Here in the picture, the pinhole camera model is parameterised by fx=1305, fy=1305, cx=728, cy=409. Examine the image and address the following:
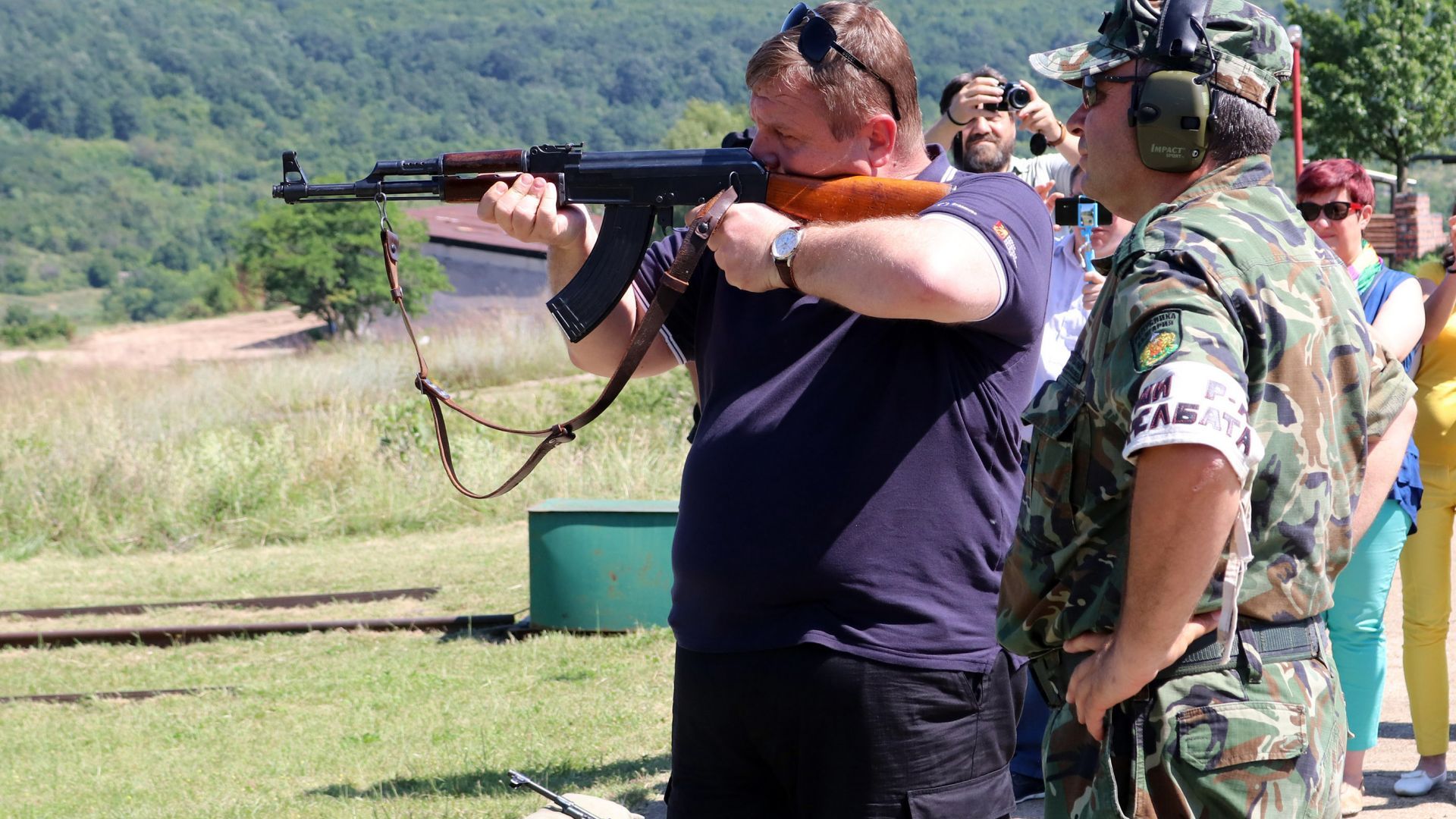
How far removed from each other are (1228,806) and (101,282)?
10775 cm

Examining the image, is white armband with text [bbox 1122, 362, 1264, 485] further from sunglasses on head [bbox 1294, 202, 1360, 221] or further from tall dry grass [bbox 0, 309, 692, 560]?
tall dry grass [bbox 0, 309, 692, 560]

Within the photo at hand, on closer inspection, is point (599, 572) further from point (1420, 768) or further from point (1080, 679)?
point (1080, 679)

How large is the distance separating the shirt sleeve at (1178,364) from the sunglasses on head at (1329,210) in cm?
295

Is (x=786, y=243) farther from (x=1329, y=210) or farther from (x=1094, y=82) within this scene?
(x=1329, y=210)

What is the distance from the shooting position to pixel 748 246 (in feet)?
8.22

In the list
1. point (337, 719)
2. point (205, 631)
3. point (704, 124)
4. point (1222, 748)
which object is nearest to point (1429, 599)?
point (1222, 748)

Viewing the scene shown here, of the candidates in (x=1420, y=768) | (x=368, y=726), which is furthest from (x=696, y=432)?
(x=368, y=726)

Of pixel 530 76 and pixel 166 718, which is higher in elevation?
pixel 530 76

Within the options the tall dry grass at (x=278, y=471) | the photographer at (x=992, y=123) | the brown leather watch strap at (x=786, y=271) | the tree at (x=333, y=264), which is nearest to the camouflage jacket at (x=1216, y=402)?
the brown leather watch strap at (x=786, y=271)

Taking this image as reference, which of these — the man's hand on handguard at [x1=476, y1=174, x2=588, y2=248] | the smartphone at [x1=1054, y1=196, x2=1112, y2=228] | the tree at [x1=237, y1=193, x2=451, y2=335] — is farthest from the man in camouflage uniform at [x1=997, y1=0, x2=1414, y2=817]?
the tree at [x1=237, y1=193, x2=451, y2=335]

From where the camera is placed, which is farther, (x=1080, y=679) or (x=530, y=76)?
(x=530, y=76)

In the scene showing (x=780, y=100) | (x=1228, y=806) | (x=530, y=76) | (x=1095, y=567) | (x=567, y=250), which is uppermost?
(x=530, y=76)

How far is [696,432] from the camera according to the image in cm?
272

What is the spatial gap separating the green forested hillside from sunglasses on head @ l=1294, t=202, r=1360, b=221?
9113 centimetres
